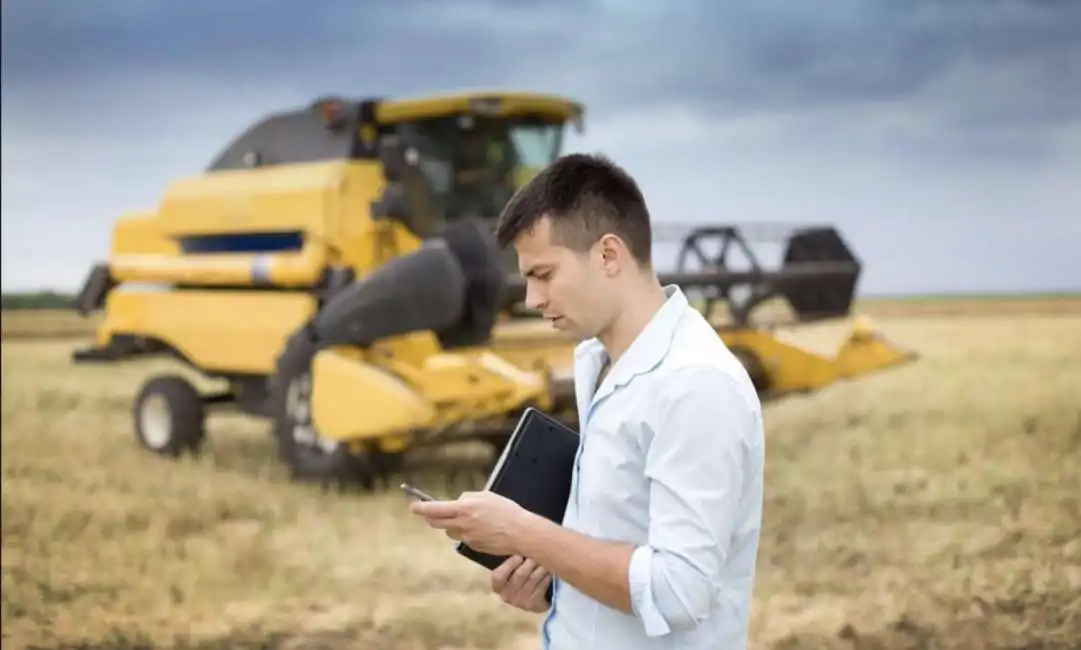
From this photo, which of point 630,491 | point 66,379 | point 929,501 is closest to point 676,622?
point 630,491

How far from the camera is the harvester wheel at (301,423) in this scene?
4113 mm

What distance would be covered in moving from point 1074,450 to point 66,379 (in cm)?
318

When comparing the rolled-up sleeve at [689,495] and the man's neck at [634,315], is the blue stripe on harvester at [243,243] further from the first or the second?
the rolled-up sleeve at [689,495]

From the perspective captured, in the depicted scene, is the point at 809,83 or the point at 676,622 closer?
the point at 676,622

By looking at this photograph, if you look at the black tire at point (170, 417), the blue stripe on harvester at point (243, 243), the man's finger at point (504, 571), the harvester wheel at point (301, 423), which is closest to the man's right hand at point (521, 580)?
the man's finger at point (504, 571)

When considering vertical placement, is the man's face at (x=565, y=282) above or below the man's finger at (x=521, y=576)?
above

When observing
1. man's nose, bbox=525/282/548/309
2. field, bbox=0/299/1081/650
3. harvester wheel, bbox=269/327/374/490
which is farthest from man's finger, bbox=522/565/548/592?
harvester wheel, bbox=269/327/374/490

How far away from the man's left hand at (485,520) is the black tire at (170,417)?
3.69 m

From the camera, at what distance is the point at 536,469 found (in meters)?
Result: 1.25

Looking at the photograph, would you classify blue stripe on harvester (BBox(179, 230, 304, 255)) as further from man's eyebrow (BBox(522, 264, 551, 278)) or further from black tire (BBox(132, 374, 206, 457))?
man's eyebrow (BBox(522, 264, 551, 278))

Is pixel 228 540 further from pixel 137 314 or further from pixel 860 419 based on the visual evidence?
pixel 860 419

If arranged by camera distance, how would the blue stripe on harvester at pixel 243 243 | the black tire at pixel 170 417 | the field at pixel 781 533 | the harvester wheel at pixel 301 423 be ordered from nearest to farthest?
the field at pixel 781 533 → the harvester wheel at pixel 301 423 → the blue stripe on harvester at pixel 243 243 → the black tire at pixel 170 417

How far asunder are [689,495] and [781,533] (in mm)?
2591

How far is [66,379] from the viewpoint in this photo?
4438 millimetres
